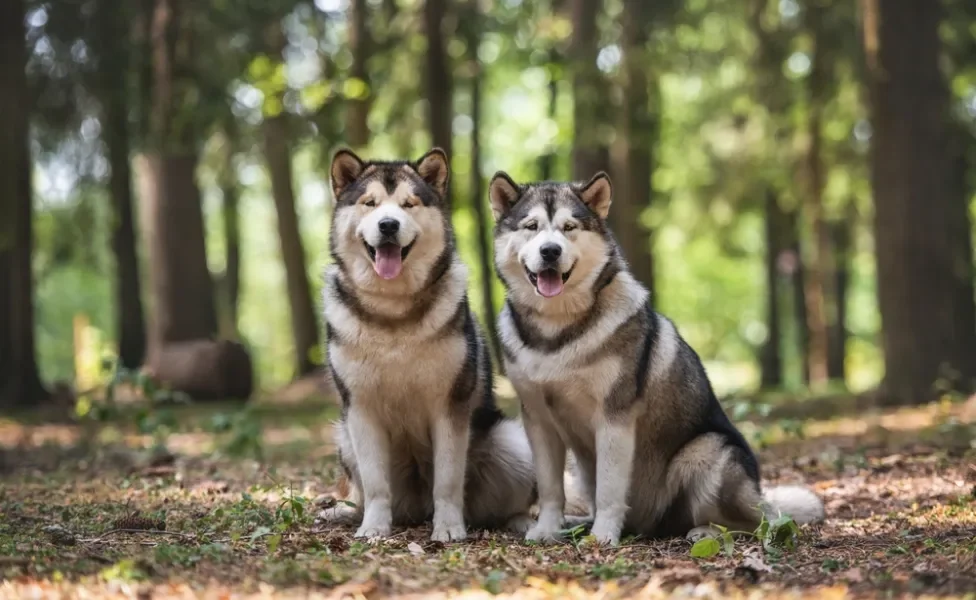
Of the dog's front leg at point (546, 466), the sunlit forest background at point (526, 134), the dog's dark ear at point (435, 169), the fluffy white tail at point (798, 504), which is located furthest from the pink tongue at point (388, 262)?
the sunlit forest background at point (526, 134)

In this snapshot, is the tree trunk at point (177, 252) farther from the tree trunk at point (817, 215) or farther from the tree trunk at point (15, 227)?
the tree trunk at point (817, 215)

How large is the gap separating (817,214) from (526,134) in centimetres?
678

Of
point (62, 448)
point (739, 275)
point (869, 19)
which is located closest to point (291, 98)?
point (62, 448)

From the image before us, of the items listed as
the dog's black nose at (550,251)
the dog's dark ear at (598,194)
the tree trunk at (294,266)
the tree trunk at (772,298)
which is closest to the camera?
the dog's black nose at (550,251)

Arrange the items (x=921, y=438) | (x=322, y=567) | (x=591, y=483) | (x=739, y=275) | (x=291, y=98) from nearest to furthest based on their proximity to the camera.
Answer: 1. (x=322, y=567)
2. (x=591, y=483)
3. (x=921, y=438)
4. (x=291, y=98)
5. (x=739, y=275)

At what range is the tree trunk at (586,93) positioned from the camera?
45.1 feet

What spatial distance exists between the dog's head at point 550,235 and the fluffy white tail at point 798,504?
5.43 ft

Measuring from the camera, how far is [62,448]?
1011cm

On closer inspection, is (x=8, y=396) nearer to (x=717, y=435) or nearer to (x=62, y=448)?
(x=62, y=448)

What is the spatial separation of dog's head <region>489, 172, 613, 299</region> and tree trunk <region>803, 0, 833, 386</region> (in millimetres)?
12189

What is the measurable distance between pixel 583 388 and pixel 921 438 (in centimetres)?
504

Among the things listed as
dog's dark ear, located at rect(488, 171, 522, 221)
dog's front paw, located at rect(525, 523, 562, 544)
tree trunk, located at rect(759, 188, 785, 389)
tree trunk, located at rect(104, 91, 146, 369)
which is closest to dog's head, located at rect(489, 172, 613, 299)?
dog's dark ear, located at rect(488, 171, 522, 221)

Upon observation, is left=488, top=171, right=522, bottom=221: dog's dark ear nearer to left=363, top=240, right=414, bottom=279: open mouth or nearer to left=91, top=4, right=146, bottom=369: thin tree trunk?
left=363, top=240, right=414, bottom=279: open mouth

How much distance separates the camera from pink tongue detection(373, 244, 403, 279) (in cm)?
562
